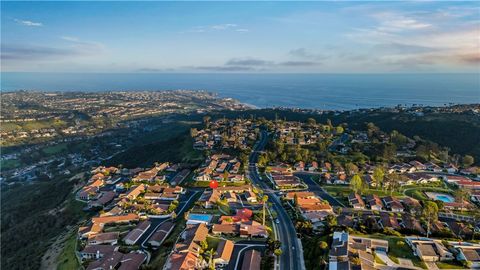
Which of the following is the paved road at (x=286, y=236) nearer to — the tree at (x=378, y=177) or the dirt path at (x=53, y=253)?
the tree at (x=378, y=177)

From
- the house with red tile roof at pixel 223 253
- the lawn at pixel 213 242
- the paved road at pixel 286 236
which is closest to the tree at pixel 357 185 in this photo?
the paved road at pixel 286 236

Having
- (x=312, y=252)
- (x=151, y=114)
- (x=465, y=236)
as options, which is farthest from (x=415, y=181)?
(x=151, y=114)

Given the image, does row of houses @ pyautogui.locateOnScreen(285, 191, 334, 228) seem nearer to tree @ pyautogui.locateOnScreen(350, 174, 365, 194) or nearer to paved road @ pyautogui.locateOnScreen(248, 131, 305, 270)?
paved road @ pyautogui.locateOnScreen(248, 131, 305, 270)

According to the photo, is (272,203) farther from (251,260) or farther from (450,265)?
(450,265)

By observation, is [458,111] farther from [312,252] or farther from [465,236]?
[312,252]

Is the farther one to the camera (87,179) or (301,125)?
(301,125)

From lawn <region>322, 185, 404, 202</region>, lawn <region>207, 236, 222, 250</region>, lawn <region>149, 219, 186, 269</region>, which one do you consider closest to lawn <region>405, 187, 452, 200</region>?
lawn <region>322, 185, 404, 202</region>
